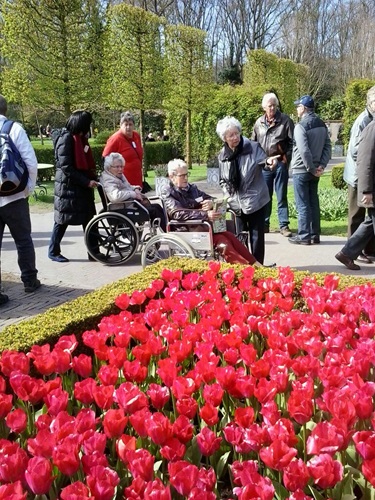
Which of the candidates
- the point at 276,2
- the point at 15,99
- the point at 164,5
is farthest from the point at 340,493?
the point at 276,2

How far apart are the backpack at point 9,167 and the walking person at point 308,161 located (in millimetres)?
3916

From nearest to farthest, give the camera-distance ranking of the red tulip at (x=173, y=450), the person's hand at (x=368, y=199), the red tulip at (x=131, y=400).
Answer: the red tulip at (x=173, y=450) < the red tulip at (x=131, y=400) < the person's hand at (x=368, y=199)

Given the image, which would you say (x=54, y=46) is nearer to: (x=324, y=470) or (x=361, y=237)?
(x=361, y=237)

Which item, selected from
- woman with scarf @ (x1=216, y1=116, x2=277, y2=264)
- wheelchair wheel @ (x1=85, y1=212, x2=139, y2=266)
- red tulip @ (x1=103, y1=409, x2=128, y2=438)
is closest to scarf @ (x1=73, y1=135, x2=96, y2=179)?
wheelchair wheel @ (x1=85, y1=212, x2=139, y2=266)

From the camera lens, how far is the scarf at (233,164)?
5.89 m

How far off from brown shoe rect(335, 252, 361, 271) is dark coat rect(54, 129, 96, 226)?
316 centimetres

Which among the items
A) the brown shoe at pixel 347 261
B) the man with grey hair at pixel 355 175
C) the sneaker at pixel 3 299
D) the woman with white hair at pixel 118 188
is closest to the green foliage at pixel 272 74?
the man with grey hair at pixel 355 175

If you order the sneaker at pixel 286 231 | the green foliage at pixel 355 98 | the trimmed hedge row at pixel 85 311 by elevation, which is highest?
the green foliage at pixel 355 98

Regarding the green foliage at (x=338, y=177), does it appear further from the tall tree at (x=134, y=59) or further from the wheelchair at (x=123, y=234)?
the wheelchair at (x=123, y=234)

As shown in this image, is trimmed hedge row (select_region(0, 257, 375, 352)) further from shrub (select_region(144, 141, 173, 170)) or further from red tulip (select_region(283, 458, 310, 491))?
shrub (select_region(144, 141, 173, 170))

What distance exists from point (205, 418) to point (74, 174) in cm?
560

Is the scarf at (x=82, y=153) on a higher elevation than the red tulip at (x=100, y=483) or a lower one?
higher

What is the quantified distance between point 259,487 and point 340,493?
1.35 ft

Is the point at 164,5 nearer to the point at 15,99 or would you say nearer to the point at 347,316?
the point at 15,99
